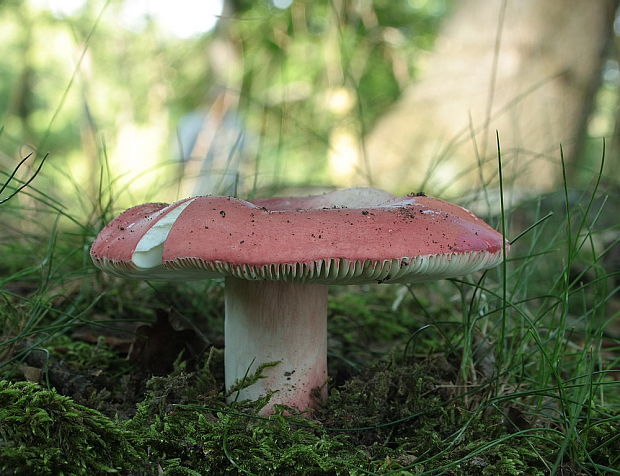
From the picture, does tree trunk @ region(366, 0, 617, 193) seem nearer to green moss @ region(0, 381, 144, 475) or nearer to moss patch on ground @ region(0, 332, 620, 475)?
moss patch on ground @ region(0, 332, 620, 475)

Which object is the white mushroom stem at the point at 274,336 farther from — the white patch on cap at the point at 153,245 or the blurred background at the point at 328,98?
the blurred background at the point at 328,98

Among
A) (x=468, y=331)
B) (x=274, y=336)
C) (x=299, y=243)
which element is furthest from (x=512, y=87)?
(x=299, y=243)

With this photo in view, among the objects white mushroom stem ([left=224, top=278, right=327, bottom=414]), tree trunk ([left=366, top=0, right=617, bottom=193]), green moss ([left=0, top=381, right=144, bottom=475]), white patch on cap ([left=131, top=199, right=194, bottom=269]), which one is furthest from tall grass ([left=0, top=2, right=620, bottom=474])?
tree trunk ([left=366, top=0, right=617, bottom=193])

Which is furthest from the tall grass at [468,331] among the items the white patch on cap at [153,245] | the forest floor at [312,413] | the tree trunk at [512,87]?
the tree trunk at [512,87]

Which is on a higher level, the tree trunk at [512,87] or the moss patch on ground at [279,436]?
the tree trunk at [512,87]

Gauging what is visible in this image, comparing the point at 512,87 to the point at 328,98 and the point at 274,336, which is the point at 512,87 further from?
the point at 274,336

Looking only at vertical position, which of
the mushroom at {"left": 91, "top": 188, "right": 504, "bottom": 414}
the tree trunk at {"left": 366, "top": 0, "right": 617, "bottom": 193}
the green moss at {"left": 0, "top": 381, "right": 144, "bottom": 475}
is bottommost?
the green moss at {"left": 0, "top": 381, "right": 144, "bottom": 475}

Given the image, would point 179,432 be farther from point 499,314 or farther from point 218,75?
point 218,75

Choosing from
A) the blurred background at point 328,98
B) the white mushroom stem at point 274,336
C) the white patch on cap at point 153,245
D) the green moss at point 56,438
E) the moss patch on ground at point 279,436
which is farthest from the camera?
the blurred background at point 328,98
